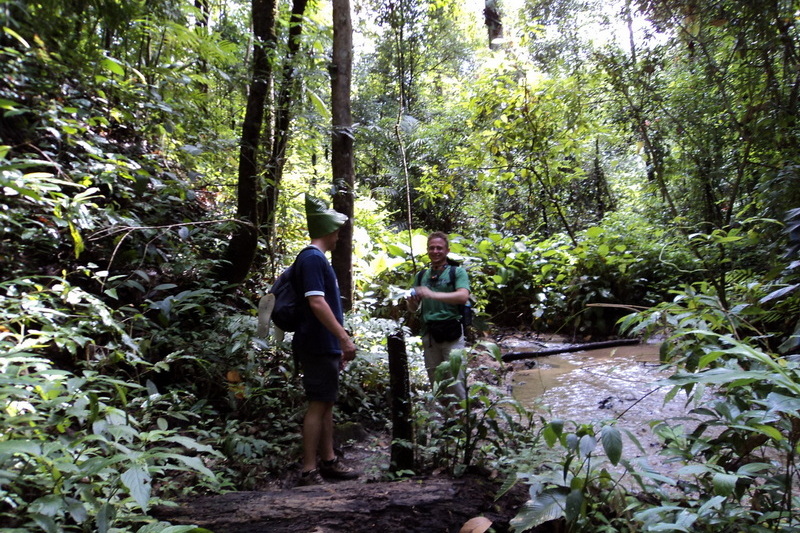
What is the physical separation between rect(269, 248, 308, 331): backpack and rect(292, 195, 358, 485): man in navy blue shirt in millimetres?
45

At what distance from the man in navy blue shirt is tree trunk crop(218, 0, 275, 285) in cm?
189

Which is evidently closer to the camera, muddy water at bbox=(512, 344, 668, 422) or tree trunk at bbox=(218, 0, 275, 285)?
muddy water at bbox=(512, 344, 668, 422)

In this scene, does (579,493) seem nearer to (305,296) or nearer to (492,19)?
(305,296)

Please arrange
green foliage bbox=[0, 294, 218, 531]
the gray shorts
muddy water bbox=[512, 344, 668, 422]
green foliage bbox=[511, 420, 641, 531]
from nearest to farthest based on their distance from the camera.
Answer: green foliage bbox=[0, 294, 218, 531] < green foliage bbox=[511, 420, 641, 531] < the gray shorts < muddy water bbox=[512, 344, 668, 422]

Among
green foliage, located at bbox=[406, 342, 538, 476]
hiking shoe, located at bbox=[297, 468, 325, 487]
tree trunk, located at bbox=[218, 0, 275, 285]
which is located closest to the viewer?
green foliage, located at bbox=[406, 342, 538, 476]

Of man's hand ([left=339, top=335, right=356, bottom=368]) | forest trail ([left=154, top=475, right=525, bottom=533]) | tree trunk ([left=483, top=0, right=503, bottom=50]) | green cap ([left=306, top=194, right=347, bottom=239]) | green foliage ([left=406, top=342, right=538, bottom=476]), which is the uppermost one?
tree trunk ([left=483, top=0, right=503, bottom=50])

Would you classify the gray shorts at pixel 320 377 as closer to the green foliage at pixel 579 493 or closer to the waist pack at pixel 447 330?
the waist pack at pixel 447 330

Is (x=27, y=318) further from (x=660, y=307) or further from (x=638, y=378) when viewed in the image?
(x=638, y=378)

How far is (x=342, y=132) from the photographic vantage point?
5418 millimetres

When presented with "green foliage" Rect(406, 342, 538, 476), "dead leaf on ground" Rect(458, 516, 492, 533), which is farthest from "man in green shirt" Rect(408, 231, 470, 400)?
"dead leaf on ground" Rect(458, 516, 492, 533)

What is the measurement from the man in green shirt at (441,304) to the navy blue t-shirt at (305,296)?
2.84 ft

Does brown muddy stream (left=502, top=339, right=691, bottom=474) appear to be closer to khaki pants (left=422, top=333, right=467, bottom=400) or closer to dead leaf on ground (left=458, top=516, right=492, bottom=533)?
khaki pants (left=422, top=333, right=467, bottom=400)

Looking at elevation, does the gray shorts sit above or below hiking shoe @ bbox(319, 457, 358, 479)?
above

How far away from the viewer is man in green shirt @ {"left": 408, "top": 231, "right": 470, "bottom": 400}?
4.05 meters
